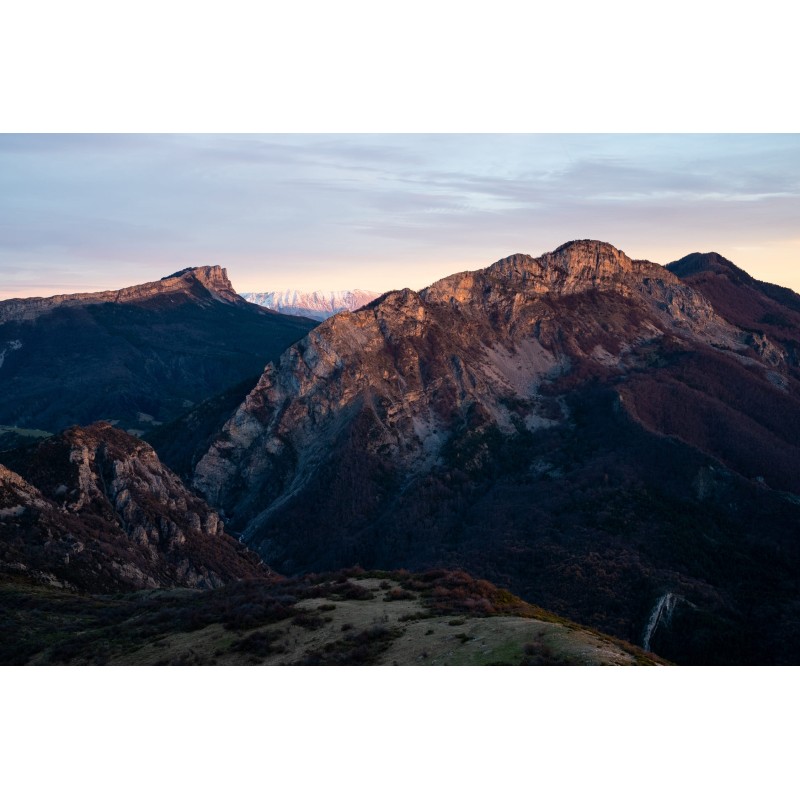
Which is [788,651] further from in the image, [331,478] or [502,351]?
[502,351]

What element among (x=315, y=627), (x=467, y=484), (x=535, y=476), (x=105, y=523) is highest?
(x=315, y=627)

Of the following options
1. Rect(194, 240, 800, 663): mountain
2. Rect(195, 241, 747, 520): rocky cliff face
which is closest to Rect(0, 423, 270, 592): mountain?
Rect(194, 240, 800, 663): mountain

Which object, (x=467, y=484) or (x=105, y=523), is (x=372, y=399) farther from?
(x=105, y=523)

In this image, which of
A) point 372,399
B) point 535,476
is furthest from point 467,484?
point 372,399

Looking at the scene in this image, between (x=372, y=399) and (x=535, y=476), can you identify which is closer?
(x=535, y=476)

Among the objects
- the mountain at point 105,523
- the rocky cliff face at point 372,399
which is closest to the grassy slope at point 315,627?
the mountain at point 105,523

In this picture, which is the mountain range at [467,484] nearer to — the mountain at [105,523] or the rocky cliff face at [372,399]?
the mountain at [105,523]

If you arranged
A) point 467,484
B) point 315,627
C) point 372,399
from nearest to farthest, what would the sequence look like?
point 315,627 → point 467,484 → point 372,399
